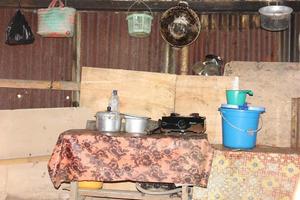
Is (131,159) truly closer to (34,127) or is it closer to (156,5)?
(34,127)

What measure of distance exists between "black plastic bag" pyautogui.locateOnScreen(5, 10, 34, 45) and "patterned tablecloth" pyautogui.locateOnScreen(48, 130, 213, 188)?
1.83 meters

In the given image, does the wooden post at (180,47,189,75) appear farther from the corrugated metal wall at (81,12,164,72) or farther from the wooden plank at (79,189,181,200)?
the wooden plank at (79,189,181,200)

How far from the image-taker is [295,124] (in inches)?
197

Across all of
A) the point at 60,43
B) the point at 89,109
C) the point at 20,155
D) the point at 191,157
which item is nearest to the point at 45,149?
the point at 20,155

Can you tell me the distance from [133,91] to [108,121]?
1.04m

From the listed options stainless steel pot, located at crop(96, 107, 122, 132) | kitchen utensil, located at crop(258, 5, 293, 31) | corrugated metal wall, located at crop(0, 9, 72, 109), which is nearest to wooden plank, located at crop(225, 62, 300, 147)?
Answer: kitchen utensil, located at crop(258, 5, 293, 31)

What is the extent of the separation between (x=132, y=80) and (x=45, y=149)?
1602 millimetres

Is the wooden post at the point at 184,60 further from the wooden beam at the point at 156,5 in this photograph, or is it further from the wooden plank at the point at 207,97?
the wooden beam at the point at 156,5

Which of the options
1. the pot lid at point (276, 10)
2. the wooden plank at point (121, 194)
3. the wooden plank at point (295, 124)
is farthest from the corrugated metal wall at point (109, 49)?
the wooden plank at point (121, 194)

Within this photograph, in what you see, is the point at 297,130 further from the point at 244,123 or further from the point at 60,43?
the point at 60,43

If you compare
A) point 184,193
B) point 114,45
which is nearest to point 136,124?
point 184,193

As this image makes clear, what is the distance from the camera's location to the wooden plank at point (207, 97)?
5.16 metres

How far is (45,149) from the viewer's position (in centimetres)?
514

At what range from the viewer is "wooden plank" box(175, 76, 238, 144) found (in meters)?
5.16
